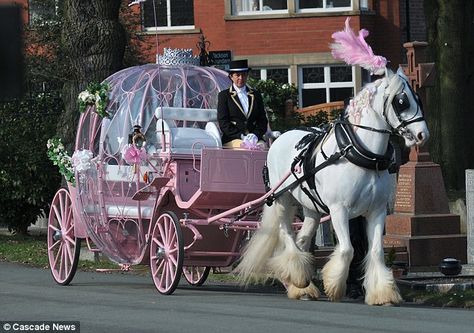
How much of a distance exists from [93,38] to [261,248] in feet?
23.5

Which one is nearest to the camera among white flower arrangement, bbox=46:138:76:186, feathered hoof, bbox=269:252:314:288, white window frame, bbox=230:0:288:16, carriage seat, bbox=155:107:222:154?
feathered hoof, bbox=269:252:314:288

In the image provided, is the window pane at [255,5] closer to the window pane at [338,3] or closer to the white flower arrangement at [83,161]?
the window pane at [338,3]

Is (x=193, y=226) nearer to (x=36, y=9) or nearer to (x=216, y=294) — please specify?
(x=216, y=294)

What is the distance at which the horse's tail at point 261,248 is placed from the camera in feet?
38.4

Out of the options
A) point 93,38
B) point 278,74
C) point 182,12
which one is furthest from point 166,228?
point 182,12

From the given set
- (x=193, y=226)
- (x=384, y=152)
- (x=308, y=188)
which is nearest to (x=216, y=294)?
(x=193, y=226)

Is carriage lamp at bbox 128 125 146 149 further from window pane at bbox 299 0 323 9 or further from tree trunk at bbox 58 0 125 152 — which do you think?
window pane at bbox 299 0 323 9

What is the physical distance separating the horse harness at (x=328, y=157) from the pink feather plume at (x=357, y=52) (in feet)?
1.85

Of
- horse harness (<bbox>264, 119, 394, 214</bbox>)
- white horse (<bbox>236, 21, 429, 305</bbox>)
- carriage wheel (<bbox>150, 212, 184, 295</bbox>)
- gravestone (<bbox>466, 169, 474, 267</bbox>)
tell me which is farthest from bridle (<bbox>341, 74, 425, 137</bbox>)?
gravestone (<bbox>466, 169, 474, 267</bbox>)

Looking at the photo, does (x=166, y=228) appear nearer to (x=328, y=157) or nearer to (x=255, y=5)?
(x=328, y=157)

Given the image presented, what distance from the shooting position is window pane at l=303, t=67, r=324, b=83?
3344 cm

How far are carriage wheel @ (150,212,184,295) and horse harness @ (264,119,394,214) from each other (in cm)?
99

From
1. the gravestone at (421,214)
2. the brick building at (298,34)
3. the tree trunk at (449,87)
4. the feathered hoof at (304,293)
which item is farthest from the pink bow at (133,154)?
the brick building at (298,34)

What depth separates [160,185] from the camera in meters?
12.4
